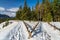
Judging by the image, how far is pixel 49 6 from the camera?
5344 centimetres

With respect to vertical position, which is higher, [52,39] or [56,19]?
[52,39]

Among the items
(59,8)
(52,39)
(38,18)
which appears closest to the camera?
(52,39)

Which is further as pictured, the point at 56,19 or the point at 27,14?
the point at 27,14

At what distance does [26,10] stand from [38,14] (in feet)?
14.5

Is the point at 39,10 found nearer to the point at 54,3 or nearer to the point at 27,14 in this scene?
the point at 27,14

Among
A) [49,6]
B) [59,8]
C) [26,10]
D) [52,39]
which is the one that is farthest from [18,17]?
[52,39]

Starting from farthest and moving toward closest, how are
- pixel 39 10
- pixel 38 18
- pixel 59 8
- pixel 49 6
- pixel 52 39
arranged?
1. pixel 39 10
2. pixel 38 18
3. pixel 49 6
4. pixel 59 8
5. pixel 52 39

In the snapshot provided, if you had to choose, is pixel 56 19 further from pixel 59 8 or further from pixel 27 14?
pixel 27 14

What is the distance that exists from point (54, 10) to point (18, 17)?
666 inches

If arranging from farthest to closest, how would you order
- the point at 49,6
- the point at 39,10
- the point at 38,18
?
the point at 39,10 → the point at 38,18 → the point at 49,6

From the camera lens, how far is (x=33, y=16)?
Answer: 59156mm

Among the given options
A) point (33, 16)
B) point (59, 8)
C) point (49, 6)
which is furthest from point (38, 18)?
point (59, 8)

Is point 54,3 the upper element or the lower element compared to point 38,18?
upper

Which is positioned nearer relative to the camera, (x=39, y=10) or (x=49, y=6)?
(x=49, y=6)
